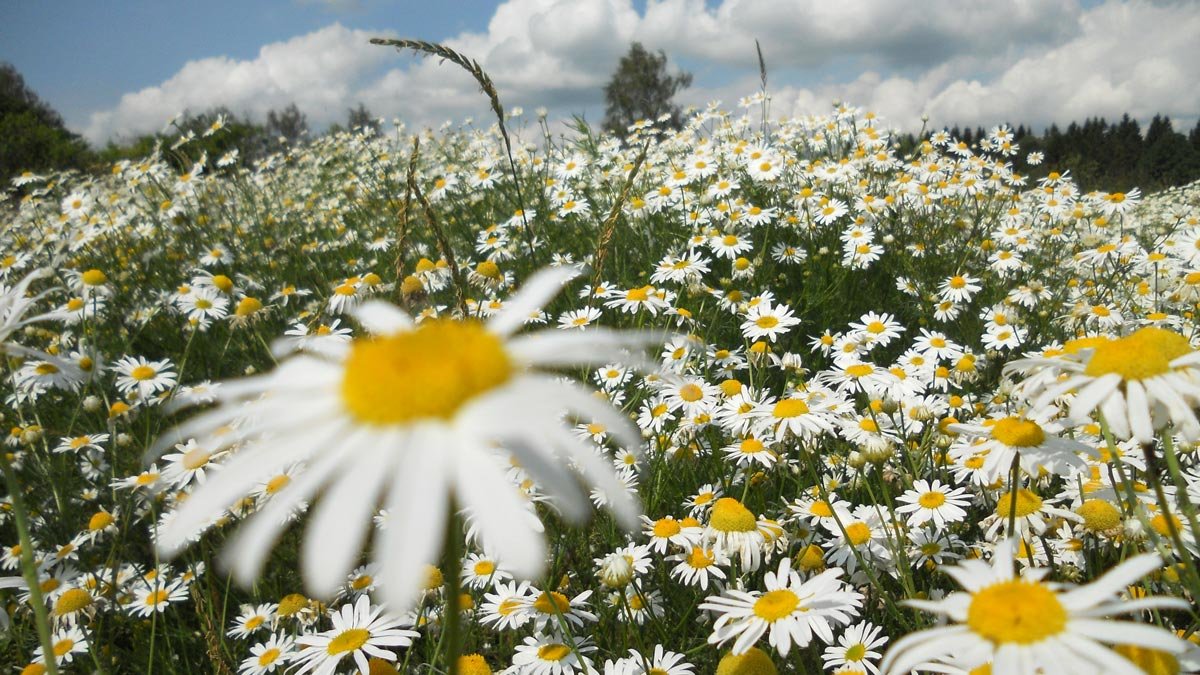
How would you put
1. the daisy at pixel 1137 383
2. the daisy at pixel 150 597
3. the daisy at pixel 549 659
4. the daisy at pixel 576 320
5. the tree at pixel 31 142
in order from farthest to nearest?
the tree at pixel 31 142 → the daisy at pixel 576 320 → the daisy at pixel 150 597 → the daisy at pixel 549 659 → the daisy at pixel 1137 383

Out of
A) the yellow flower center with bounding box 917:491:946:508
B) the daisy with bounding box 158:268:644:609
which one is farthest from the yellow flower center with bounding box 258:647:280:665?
the yellow flower center with bounding box 917:491:946:508

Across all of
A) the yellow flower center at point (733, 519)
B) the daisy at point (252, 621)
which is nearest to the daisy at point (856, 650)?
the yellow flower center at point (733, 519)

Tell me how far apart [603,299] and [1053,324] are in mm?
2522

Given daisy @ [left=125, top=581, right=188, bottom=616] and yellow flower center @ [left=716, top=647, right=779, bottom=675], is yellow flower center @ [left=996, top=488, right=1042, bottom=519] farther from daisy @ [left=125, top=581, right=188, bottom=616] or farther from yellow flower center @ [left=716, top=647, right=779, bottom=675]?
daisy @ [left=125, top=581, right=188, bottom=616]

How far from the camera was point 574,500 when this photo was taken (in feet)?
1.83

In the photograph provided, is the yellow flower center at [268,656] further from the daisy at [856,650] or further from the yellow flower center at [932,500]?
the yellow flower center at [932,500]

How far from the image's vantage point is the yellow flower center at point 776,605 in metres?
1.38

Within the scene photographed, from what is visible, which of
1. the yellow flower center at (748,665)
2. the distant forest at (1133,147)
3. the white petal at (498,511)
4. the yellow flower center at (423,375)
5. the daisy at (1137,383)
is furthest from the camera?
the distant forest at (1133,147)

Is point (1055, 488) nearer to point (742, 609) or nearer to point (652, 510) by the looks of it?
point (652, 510)

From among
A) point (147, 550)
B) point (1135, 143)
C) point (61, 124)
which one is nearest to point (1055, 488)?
point (147, 550)

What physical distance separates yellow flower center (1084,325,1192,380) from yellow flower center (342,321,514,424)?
0.96 m

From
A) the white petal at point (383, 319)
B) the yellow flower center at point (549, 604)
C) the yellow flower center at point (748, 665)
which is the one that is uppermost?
the white petal at point (383, 319)

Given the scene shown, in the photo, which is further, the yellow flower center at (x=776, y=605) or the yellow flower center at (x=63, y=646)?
the yellow flower center at (x=63, y=646)

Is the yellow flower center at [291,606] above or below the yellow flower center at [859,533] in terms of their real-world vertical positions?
below
